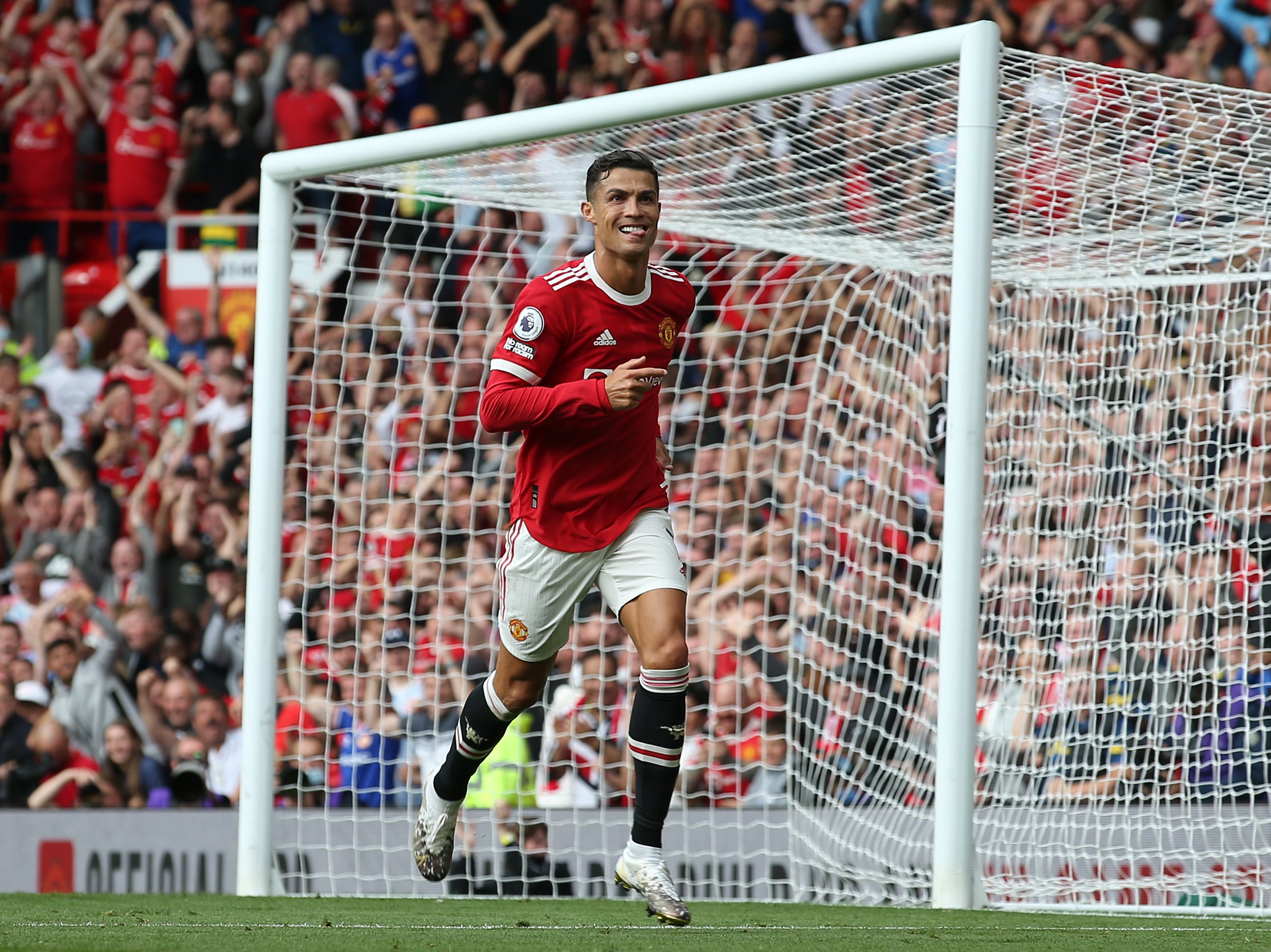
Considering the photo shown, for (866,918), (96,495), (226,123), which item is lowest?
(866,918)

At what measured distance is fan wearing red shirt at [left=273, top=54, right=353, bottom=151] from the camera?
11.5m

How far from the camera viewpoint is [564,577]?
14.9 feet

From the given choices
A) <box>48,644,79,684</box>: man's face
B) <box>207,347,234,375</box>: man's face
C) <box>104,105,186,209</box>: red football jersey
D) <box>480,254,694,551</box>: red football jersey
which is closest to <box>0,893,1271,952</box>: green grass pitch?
<box>480,254,694,551</box>: red football jersey

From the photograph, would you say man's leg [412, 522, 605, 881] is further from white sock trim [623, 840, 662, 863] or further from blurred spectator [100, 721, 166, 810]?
blurred spectator [100, 721, 166, 810]

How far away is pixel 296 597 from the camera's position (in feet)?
30.8

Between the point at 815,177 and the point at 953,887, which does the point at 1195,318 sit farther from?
the point at 953,887

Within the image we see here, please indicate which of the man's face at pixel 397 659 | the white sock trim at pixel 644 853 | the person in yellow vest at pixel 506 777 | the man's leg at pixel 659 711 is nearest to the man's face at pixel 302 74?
the man's face at pixel 397 659

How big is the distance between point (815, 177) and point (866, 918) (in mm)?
2986

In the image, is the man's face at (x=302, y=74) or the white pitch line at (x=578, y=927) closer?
the white pitch line at (x=578, y=927)

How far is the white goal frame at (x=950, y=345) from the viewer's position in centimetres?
486

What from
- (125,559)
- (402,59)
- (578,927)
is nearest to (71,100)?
(402,59)

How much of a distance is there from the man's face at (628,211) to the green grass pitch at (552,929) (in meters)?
1.82

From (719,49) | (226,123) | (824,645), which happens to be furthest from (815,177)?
(226,123)

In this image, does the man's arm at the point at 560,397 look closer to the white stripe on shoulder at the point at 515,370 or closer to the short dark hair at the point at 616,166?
the white stripe on shoulder at the point at 515,370
